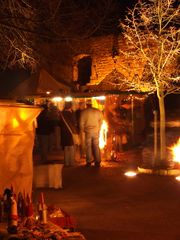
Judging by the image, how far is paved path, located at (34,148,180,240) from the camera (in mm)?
7883

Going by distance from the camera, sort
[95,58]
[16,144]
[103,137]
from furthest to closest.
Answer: [95,58] < [103,137] < [16,144]

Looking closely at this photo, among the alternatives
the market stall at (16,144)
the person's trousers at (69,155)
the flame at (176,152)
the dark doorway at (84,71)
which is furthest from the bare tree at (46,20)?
the dark doorway at (84,71)

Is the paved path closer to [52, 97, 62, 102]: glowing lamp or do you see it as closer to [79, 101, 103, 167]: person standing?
[79, 101, 103, 167]: person standing

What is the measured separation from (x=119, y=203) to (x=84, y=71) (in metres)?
17.1

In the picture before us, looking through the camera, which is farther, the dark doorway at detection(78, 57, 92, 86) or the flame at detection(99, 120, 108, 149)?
the dark doorway at detection(78, 57, 92, 86)

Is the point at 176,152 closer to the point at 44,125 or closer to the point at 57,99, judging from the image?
the point at 44,125

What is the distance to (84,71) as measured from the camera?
87.5ft

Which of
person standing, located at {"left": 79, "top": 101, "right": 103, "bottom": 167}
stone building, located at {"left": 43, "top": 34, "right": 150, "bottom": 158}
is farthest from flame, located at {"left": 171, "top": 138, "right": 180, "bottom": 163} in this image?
stone building, located at {"left": 43, "top": 34, "right": 150, "bottom": 158}

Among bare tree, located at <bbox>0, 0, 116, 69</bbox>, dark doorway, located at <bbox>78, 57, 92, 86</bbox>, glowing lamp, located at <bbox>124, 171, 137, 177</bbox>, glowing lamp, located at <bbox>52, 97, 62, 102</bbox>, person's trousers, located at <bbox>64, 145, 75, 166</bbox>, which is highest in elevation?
dark doorway, located at <bbox>78, 57, 92, 86</bbox>

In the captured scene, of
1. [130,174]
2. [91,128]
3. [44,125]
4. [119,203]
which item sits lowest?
[119,203]

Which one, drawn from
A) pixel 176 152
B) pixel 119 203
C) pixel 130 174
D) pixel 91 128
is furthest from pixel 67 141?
pixel 119 203

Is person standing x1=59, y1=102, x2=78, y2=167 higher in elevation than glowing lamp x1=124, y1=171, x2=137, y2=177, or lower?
higher

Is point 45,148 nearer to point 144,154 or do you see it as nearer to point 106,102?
point 144,154

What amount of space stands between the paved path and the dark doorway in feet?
39.4
